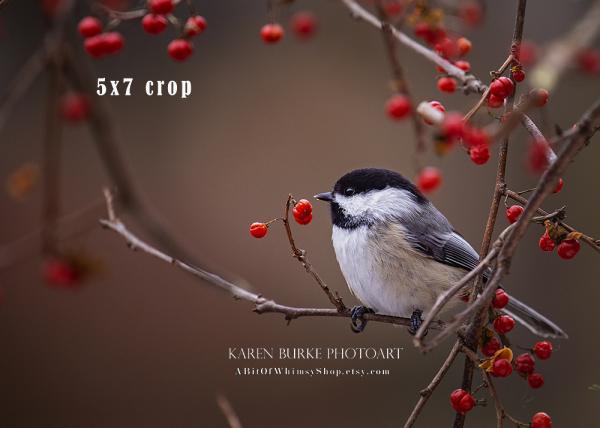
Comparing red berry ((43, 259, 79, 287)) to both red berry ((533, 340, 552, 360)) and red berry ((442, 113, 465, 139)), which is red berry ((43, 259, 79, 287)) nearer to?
red berry ((442, 113, 465, 139))

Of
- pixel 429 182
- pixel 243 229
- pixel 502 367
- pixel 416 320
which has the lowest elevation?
pixel 243 229

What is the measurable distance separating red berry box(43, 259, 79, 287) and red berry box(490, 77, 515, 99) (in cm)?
72

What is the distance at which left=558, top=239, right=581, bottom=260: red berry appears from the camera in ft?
3.77

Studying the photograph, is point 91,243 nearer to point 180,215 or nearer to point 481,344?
point 180,215

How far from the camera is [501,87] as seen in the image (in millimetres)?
1138

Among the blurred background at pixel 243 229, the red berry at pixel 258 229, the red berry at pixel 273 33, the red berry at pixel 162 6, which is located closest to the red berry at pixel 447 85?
the red berry at pixel 273 33

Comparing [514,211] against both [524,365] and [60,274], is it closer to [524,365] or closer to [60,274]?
[524,365]

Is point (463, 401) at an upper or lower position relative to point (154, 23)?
lower

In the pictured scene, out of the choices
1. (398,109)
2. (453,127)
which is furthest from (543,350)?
(453,127)

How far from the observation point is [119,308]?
364 centimetres

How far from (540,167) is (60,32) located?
602mm

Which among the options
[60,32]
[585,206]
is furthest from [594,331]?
[60,32]

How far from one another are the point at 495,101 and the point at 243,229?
267 cm

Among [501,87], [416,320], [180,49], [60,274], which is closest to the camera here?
[60,274]
